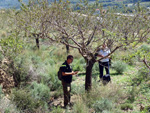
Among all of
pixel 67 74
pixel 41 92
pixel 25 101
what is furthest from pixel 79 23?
pixel 25 101

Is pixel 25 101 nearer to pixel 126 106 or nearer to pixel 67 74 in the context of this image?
pixel 67 74

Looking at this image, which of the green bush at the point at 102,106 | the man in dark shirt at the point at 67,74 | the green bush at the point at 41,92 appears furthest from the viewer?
the green bush at the point at 41,92

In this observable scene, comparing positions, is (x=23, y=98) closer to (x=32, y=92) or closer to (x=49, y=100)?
(x=32, y=92)

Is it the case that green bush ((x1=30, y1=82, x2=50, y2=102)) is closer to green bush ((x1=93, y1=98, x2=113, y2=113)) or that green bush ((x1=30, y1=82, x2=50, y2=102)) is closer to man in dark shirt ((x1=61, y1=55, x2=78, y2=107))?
man in dark shirt ((x1=61, y1=55, x2=78, y2=107))

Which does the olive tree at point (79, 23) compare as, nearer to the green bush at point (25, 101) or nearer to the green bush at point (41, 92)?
the green bush at point (41, 92)

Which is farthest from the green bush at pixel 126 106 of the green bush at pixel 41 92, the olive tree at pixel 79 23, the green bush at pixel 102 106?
the green bush at pixel 41 92

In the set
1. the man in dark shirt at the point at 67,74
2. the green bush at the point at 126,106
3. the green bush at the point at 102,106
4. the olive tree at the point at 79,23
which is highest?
the olive tree at the point at 79,23

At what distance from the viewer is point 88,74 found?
6035 mm

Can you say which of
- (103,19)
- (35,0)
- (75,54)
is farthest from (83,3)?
(75,54)

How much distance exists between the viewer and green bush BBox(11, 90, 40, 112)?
5.07m

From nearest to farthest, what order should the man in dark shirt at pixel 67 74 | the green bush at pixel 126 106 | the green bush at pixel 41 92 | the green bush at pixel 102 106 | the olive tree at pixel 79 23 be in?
the green bush at pixel 102 106 → the man in dark shirt at pixel 67 74 → the green bush at pixel 126 106 → the olive tree at pixel 79 23 → the green bush at pixel 41 92

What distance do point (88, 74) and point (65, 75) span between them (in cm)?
117

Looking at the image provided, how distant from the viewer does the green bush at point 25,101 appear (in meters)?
5.07

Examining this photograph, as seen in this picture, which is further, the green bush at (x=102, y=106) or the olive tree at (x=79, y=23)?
the olive tree at (x=79, y=23)
